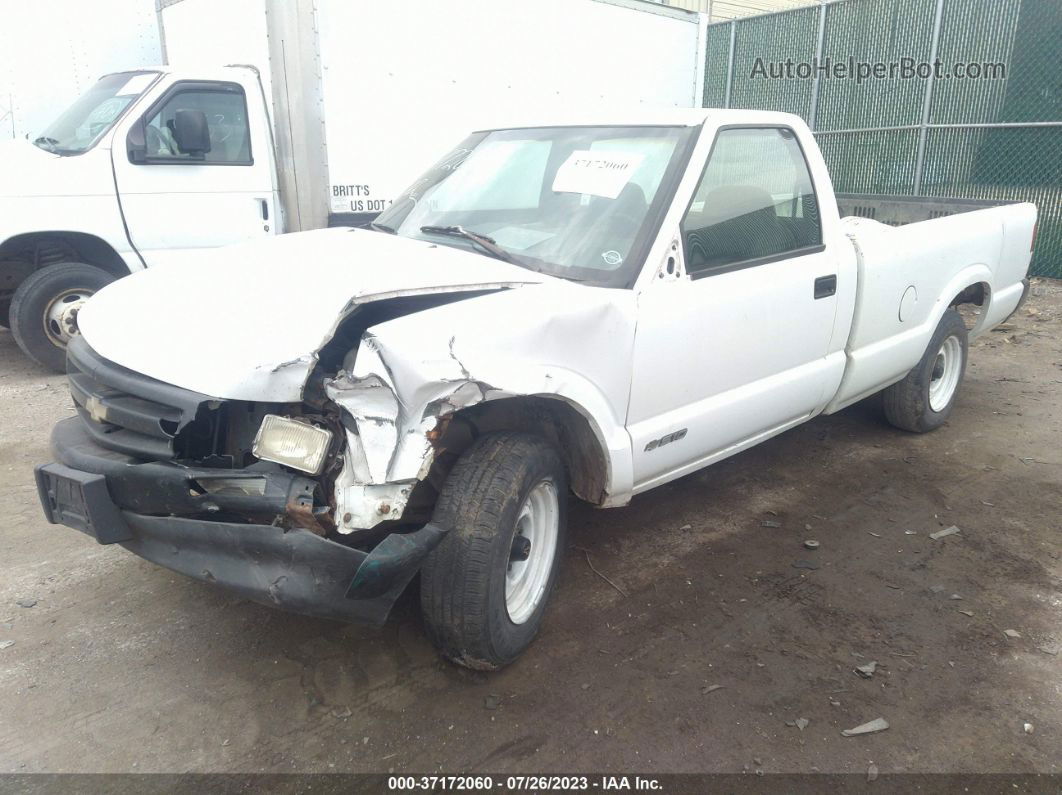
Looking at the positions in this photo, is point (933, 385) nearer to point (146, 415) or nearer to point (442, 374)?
point (442, 374)

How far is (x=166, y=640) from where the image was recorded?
320cm

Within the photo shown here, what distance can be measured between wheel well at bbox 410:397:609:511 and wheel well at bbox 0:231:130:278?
4810 millimetres

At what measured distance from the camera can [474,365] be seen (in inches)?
103

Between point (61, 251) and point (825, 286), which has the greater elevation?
point (825, 286)

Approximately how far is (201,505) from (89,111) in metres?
5.52

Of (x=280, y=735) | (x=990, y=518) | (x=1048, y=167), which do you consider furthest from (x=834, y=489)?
(x=1048, y=167)

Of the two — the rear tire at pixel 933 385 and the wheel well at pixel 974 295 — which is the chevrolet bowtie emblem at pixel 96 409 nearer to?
the rear tire at pixel 933 385

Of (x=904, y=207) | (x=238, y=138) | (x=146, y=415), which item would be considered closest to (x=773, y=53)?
(x=904, y=207)

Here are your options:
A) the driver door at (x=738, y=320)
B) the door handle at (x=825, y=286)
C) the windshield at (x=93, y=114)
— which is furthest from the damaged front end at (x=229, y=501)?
the windshield at (x=93, y=114)

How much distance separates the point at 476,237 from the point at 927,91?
383 inches

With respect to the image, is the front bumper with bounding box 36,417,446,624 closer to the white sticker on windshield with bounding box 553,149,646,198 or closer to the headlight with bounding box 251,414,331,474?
the headlight with bounding box 251,414,331,474

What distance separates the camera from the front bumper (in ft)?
8.09

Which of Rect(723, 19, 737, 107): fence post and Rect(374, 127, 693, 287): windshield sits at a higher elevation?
Rect(723, 19, 737, 107): fence post

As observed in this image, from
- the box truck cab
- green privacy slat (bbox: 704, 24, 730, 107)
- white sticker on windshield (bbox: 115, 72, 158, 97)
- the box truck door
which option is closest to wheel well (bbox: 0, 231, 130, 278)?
the box truck cab
